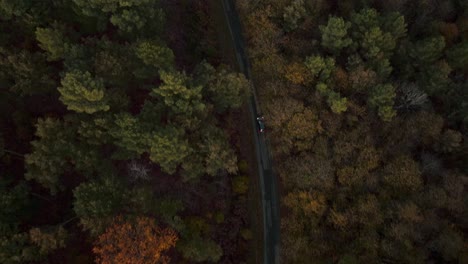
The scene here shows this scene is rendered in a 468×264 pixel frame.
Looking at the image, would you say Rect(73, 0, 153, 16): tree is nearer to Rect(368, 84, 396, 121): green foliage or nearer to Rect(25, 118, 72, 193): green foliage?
Rect(25, 118, 72, 193): green foliage

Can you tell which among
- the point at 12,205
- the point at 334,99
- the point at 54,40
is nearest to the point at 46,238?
the point at 12,205

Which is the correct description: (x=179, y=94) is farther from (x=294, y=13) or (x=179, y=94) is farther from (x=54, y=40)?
(x=294, y=13)

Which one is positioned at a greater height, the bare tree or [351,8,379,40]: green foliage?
[351,8,379,40]: green foliage

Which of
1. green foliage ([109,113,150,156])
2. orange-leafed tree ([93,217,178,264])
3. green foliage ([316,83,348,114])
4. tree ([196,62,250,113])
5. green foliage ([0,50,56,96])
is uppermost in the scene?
green foliage ([0,50,56,96])

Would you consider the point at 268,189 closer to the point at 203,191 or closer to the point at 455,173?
the point at 203,191

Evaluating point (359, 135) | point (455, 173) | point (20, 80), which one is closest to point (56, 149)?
point (20, 80)

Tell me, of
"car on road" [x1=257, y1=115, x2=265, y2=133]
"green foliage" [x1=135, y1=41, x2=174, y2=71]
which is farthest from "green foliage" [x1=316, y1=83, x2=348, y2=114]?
"green foliage" [x1=135, y1=41, x2=174, y2=71]
